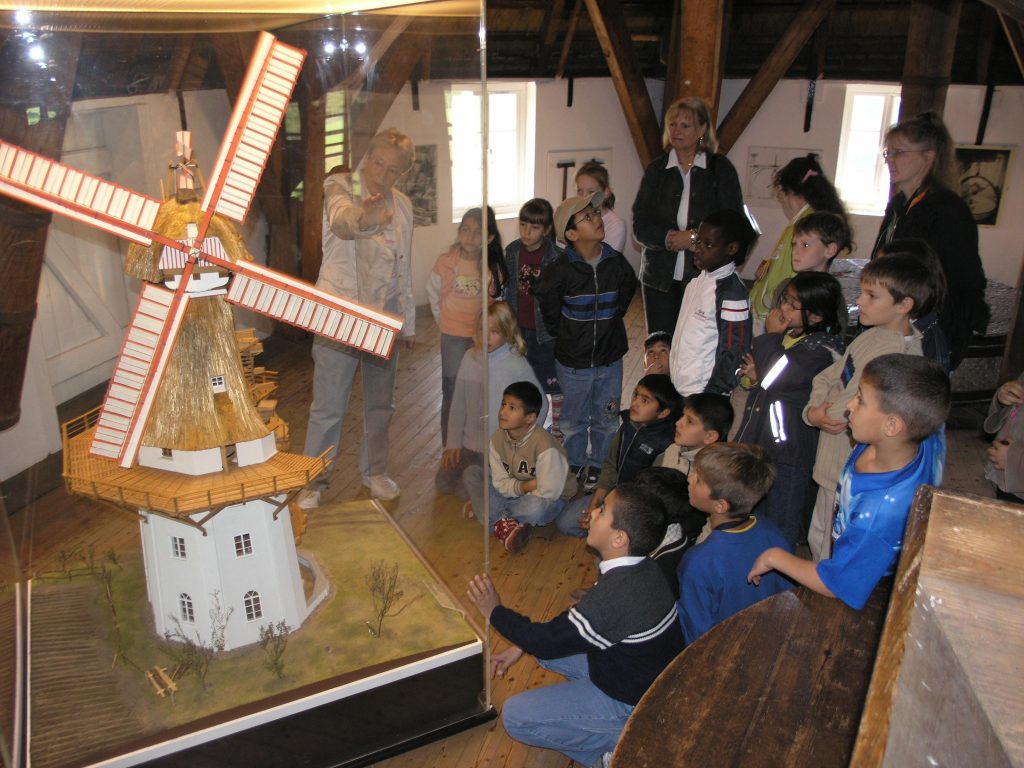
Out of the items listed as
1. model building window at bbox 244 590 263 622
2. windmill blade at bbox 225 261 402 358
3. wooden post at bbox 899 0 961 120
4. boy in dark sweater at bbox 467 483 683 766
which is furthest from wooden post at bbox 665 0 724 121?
model building window at bbox 244 590 263 622

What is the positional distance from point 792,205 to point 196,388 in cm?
308

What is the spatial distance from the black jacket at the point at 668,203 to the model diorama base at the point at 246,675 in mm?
2206

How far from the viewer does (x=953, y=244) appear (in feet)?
11.6

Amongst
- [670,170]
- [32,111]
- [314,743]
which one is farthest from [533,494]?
[32,111]

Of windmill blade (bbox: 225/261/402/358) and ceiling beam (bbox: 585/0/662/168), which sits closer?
windmill blade (bbox: 225/261/402/358)

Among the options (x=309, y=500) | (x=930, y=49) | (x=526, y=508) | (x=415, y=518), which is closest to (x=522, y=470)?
(x=526, y=508)

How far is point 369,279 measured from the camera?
10.1ft

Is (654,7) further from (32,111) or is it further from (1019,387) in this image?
(32,111)

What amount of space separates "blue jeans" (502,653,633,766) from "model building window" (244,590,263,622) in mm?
922

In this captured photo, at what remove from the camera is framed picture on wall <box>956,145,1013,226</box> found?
796 centimetres

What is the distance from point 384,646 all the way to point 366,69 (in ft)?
6.63

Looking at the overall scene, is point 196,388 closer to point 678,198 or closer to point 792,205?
point 678,198

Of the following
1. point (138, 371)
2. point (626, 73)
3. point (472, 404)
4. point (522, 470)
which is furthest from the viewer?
point (626, 73)

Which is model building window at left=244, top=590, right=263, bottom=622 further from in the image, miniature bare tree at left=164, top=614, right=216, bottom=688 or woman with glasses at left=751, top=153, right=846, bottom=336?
woman with glasses at left=751, top=153, right=846, bottom=336
